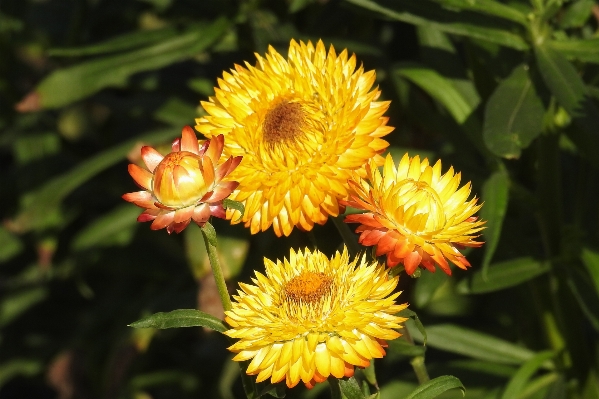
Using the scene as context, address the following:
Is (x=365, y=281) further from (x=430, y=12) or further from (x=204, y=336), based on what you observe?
(x=204, y=336)

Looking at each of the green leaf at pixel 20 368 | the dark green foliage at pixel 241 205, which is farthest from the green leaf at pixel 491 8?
the green leaf at pixel 20 368

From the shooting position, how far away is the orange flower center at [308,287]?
121 cm

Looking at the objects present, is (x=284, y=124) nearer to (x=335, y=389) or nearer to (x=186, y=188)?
(x=186, y=188)

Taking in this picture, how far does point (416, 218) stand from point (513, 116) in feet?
2.18

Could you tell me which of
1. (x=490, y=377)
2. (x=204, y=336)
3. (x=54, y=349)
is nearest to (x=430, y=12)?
(x=490, y=377)

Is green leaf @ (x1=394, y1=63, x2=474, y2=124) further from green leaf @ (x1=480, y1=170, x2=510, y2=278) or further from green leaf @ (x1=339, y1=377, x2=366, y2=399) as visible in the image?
green leaf @ (x1=339, y1=377, x2=366, y2=399)

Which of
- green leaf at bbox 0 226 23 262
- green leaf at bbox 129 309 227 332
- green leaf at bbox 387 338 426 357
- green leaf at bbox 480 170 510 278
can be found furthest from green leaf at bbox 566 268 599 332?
green leaf at bbox 0 226 23 262

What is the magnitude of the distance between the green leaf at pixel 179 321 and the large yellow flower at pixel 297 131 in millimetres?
165

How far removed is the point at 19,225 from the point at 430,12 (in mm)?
1462

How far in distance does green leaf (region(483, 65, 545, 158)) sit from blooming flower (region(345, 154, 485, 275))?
46 centimetres

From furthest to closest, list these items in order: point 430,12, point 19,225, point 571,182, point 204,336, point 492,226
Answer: point 204,336 → point 19,225 → point 571,182 → point 430,12 → point 492,226

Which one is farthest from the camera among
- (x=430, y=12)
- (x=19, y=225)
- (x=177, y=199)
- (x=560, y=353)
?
(x=19, y=225)

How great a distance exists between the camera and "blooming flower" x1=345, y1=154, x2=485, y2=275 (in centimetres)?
123

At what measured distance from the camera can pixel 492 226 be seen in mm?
1788
